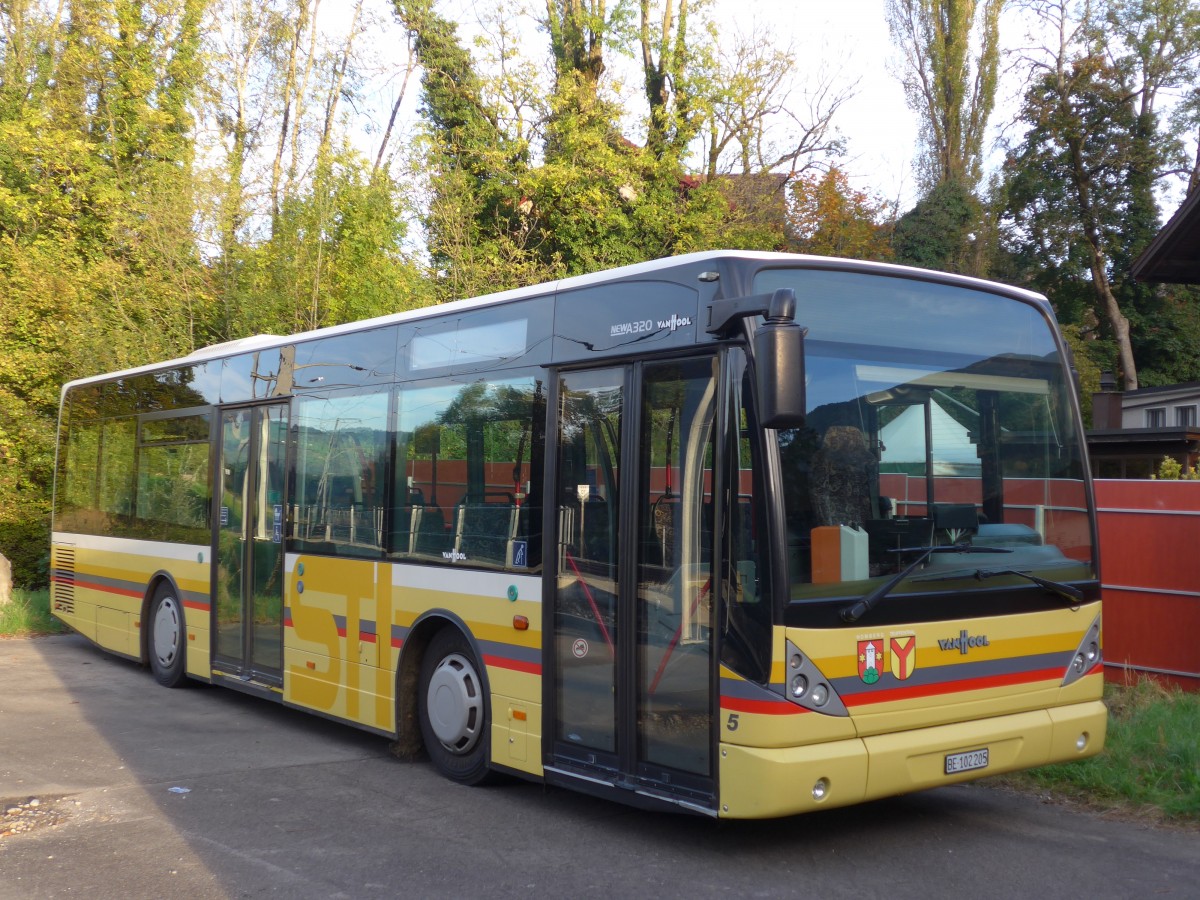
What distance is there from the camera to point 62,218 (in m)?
23.1

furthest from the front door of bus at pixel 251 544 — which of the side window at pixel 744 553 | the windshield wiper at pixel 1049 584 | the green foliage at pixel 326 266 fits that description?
the green foliage at pixel 326 266

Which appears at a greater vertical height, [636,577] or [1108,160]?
[1108,160]

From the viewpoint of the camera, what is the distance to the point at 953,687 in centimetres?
601

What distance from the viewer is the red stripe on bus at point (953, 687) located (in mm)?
5685

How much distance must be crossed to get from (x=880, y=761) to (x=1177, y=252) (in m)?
13.0

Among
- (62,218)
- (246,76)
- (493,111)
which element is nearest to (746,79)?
(493,111)

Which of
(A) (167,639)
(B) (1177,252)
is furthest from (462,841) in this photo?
(B) (1177,252)

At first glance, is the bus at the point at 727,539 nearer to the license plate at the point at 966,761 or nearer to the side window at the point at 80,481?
the license plate at the point at 966,761

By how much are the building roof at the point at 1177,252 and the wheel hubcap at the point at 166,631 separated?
1263 cm

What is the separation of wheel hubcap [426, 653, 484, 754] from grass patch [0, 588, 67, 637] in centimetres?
1044

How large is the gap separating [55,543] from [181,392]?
3968 mm

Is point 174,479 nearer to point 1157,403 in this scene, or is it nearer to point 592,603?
point 592,603

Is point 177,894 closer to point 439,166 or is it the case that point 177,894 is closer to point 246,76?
point 439,166

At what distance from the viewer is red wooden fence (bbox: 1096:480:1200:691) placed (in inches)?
370
